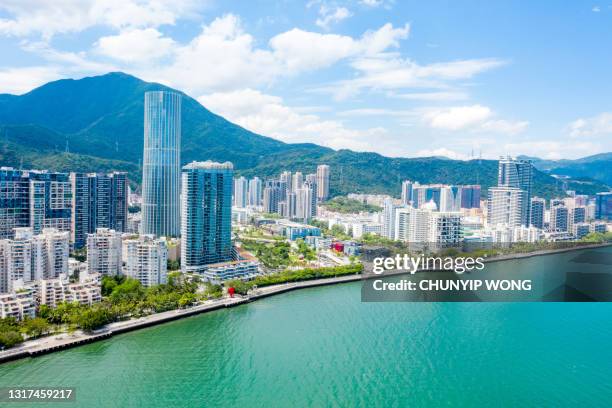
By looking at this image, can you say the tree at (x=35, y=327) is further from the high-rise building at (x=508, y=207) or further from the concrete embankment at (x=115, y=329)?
the high-rise building at (x=508, y=207)

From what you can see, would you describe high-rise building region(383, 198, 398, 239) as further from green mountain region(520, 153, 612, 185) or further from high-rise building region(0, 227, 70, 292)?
green mountain region(520, 153, 612, 185)

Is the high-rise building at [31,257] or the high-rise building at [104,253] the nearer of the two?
the high-rise building at [31,257]

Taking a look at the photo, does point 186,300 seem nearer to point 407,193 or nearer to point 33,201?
point 33,201

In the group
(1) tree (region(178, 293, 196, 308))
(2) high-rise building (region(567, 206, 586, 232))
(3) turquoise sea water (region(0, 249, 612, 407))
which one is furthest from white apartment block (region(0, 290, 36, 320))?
(2) high-rise building (region(567, 206, 586, 232))

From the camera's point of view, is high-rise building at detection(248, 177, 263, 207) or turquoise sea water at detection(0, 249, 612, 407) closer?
turquoise sea water at detection(0, 249, 612, 407)

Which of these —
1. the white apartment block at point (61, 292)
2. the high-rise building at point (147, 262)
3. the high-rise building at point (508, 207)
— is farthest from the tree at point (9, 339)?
the high-rise building at point (508, 207)

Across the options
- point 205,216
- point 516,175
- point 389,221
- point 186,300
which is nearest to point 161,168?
point 205,216
